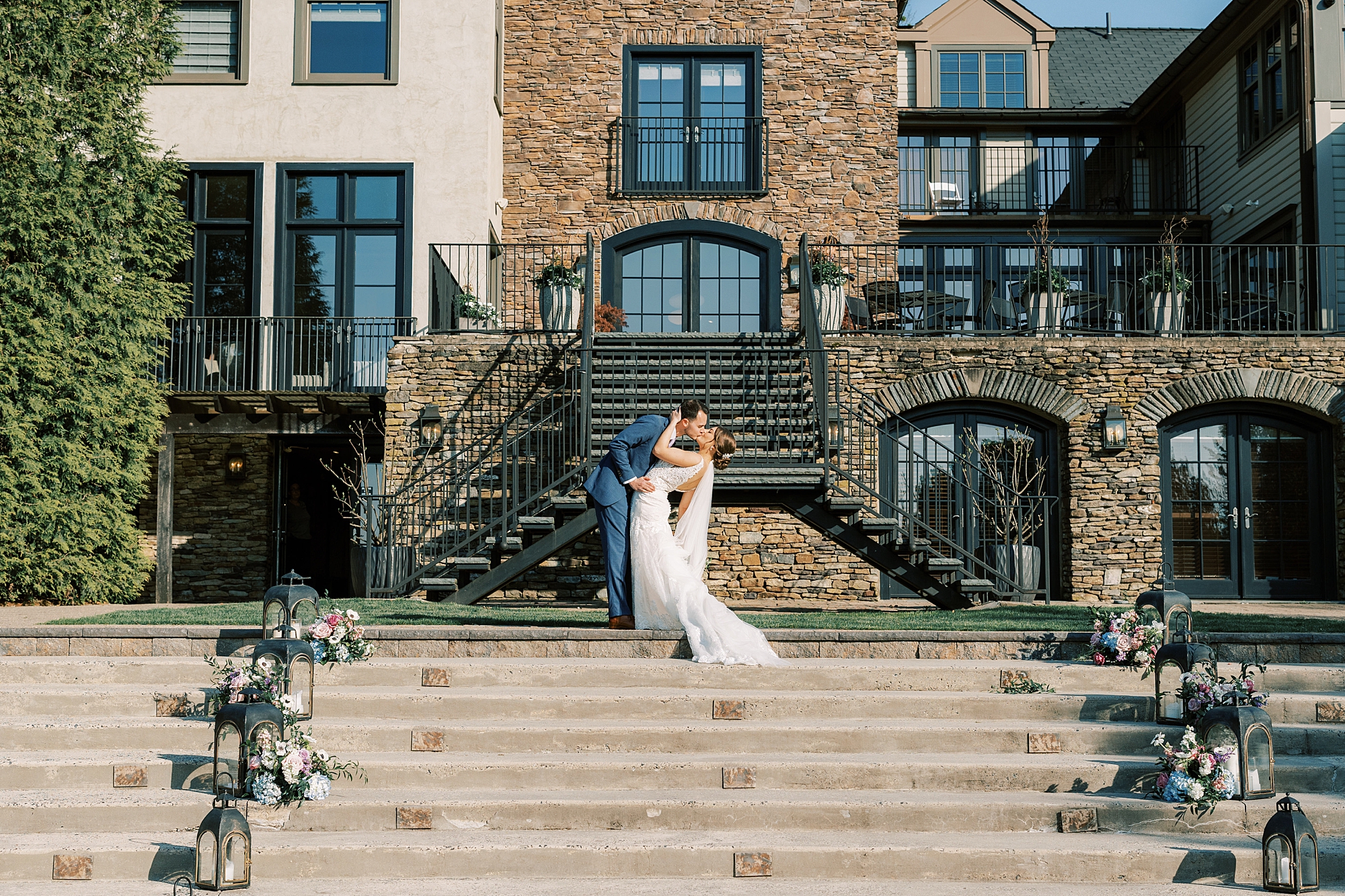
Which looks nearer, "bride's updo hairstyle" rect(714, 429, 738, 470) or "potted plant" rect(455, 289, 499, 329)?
"bride's updo hairstyle" rect(714, 429, 738, 470)

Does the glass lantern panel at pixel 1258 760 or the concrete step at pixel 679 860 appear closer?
the concrete step at pixel 679 860

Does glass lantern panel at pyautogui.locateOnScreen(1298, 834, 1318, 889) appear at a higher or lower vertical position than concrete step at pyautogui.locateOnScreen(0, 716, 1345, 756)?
lower

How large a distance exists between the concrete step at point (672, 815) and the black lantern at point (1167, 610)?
1.54 m

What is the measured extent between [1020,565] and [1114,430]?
1991 mm

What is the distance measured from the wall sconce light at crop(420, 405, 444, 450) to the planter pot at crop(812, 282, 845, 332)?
15.5 feet

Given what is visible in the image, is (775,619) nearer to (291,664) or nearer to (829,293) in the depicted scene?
(291,664)

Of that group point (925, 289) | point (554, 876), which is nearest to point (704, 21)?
point (925, 289)

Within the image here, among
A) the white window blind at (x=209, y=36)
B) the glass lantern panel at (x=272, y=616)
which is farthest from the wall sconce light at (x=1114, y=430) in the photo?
the white window blind at (x=209, y=36)

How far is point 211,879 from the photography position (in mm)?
4988

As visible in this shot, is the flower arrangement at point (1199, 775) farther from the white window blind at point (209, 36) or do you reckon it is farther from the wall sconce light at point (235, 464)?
the white window blind at point (209, 36)

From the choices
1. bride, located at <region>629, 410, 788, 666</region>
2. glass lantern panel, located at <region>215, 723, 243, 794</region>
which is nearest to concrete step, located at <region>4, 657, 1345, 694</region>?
bride, located at <region>629, 410, 788, 666</region>

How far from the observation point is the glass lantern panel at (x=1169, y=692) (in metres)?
6.57

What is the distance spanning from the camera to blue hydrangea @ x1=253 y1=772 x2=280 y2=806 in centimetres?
560

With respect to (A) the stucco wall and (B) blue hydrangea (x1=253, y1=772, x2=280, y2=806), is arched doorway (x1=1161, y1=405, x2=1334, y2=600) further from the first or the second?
(B) blue hydrangea (x1=253, y1=772, x2=280, y2=806)
